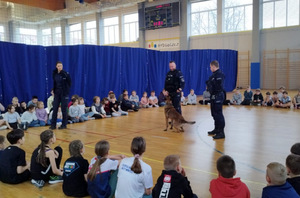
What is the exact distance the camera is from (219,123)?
6539 mm

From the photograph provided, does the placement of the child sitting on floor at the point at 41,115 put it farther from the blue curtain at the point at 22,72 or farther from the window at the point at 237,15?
the window at the point at 237,15

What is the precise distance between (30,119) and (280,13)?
17918 millimetres

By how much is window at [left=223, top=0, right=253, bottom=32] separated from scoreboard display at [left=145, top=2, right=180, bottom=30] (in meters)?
3.89

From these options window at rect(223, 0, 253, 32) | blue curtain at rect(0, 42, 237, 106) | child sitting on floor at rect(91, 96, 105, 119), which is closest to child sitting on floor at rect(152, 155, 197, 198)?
child sitting on floor at rect(91, 96, 105, 119)

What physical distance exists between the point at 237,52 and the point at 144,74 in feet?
32.5

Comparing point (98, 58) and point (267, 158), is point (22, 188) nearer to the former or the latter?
point (267, 158)

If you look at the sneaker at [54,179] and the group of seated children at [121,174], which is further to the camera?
the sneaker at [54,179]

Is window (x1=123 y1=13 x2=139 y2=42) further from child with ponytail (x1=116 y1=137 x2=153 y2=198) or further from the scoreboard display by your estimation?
child with ponytail (x1=116 y1=137 x2=153 y2=198)

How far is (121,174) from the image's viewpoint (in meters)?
2.96

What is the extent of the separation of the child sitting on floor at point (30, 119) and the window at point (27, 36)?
19.7ft

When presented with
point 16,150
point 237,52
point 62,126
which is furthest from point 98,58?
point 237,52

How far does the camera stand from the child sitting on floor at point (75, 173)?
11.0ft

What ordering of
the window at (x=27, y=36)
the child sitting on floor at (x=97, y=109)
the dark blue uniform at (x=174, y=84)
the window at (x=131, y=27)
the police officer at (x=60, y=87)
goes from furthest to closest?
the window at (x=131, y=27), the window at (x=27, y=36), the child sitting on floor at (x=97, y=109), the police officer at (x=60, y=87), the dark blue uniform at (x=174, y=84)

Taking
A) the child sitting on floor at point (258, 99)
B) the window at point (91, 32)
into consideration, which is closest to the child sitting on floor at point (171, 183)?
the child sitting on floor at point (258, 99)
